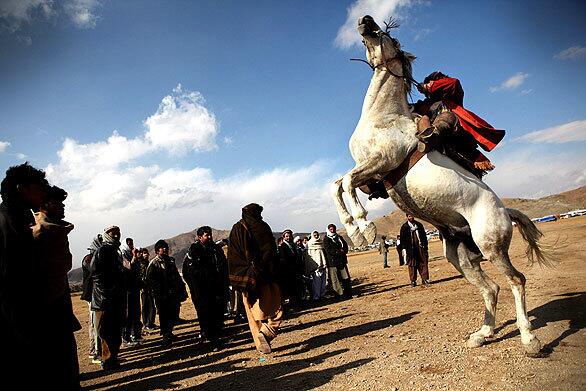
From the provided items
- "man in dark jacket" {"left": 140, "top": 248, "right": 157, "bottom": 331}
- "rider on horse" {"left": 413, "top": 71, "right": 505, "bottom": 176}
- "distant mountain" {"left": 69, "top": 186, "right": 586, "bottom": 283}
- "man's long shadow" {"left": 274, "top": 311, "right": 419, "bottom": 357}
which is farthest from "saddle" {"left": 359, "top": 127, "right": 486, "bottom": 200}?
"distant mountain" {"left": 69, "top": 186, "right": 586, "bottom": 283}

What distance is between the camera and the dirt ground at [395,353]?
3318mm

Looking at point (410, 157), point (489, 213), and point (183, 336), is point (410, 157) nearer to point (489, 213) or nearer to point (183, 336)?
point (489, 213)

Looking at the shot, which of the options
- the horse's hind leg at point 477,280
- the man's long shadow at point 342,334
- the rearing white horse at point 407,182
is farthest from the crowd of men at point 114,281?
the horse's hind leg at point 477,280

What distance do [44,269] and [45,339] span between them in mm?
571

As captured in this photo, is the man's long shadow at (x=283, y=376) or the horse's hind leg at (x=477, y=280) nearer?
the man's long shadow at (x=283, y=376)

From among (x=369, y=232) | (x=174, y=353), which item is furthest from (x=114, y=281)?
(x=369, y=232)

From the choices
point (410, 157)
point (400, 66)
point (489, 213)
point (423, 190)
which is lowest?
point (489, 213)

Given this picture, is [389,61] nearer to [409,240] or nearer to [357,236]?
[357,236]

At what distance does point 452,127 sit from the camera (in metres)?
4.00

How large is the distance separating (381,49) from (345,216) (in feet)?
6.59

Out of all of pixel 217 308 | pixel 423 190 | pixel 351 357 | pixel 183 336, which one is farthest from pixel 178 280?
pixel 423 190

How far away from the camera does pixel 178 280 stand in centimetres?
784

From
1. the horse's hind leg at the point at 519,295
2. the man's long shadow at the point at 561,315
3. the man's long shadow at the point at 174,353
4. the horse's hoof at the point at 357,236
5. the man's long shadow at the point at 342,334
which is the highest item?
the horse's hoof at the point at 357,236

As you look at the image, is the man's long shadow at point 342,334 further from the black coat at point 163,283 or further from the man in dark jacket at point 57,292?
the black coat at point 163,283
